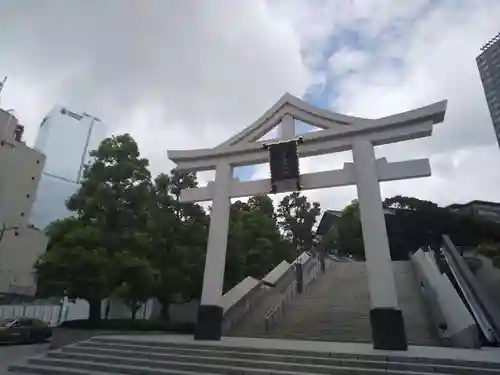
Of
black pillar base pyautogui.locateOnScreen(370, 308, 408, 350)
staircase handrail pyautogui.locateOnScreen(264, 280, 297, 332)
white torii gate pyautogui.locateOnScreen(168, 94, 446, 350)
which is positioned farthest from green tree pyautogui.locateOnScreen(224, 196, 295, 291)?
black pillar base pyautogui.locateOnScreen(370, 308, 408, 350)

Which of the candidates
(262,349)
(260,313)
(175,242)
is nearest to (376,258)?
(262,349)

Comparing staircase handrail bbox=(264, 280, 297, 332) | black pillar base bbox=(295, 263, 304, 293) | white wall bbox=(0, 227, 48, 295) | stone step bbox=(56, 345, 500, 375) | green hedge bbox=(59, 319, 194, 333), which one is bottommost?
stone step bbox=(56, 345, 500, 375)

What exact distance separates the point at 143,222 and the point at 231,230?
3979 millimetres

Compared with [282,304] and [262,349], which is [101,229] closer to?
[282,304]

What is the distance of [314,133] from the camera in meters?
10.6

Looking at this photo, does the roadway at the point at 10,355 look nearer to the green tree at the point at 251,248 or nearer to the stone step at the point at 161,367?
the stone step at the point at 161,367

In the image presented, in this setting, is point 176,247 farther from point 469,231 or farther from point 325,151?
point 469,231

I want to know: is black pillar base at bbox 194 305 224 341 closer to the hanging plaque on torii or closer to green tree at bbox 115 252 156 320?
green tree at bbox 115 252 156 320

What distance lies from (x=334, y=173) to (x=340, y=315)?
4.13 meters

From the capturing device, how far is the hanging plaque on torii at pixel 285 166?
33.9 feet

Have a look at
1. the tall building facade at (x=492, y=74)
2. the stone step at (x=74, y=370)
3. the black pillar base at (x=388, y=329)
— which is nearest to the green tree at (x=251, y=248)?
the stone step at (x=74, y=370)

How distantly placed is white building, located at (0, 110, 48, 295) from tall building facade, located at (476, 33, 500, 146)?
2655 centimetres

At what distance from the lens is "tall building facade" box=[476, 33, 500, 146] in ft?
68.8

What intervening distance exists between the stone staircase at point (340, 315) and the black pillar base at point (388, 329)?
3.88 ft
